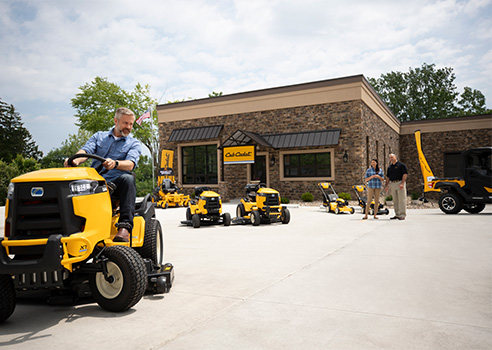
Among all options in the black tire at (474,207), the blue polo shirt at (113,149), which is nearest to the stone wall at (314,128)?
the black tire at (474,207)

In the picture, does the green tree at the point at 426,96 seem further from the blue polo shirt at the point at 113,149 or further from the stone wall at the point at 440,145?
the blue polo shirt at the point at 113,149

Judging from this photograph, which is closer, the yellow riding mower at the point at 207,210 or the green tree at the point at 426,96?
the yellow riding mower at the point at 207,210

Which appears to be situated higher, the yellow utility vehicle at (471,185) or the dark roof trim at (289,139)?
the dark roof trim at (289,139)

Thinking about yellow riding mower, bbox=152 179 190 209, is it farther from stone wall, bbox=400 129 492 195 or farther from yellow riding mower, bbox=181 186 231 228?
stone wall, bbox=400 129 492 195

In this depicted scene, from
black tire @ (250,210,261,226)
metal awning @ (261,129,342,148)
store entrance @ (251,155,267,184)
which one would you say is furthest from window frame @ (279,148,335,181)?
black tire @ (250,210,261,226)

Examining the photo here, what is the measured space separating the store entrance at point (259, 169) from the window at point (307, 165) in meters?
1.44

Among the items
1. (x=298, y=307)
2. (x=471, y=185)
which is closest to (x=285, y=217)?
(x=471, y=185)

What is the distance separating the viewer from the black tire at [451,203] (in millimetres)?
12242

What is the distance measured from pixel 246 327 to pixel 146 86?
4223 cm

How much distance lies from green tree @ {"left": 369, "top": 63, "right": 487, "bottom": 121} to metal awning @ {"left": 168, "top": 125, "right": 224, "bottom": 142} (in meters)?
37.9

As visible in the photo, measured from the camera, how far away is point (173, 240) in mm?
7895

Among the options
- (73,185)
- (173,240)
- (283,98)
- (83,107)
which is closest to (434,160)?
(283,98)

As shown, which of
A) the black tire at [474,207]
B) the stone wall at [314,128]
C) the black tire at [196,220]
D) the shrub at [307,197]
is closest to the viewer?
the black tire at [196,220]

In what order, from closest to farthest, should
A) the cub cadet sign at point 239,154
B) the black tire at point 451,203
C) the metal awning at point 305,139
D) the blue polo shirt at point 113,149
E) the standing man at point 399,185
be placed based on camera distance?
the blue polo shirt at point 113,149 < the standing man at point 399,185 < the black tire at point 451,203 < the metal awning at point 305,139 < the cub cadet sign at point 239,154
